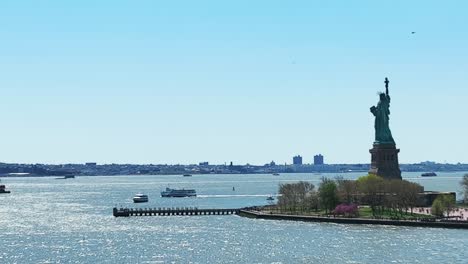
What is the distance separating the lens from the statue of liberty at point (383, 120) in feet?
429

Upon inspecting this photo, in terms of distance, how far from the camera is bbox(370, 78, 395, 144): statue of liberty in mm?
130750

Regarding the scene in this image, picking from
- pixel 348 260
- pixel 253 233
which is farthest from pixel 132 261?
pixel 253 233

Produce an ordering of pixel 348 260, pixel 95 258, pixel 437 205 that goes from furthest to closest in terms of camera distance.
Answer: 1. pixel 437 205
2. pixel 95 258
3. pixel 348 260

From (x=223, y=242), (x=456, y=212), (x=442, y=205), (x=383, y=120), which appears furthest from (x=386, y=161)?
(x=223, y=242)

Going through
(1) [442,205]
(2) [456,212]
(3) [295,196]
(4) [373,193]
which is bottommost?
(2) [456,212]

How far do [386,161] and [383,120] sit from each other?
5806 millimetres

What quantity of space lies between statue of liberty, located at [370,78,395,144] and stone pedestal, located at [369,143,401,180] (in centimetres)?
88

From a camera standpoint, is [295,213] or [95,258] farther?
[295,213]

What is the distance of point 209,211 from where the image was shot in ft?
Result: 438

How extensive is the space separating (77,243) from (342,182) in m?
42.4

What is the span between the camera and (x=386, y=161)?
12962 cm

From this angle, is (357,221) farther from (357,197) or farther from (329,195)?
(357,197)

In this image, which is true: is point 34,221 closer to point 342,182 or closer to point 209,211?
point 209,211

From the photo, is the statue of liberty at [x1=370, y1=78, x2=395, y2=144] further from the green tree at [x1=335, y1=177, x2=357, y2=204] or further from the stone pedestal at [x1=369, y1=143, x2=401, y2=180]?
the green tree at [x1=335, y1=177, x2=357, y2=204]
